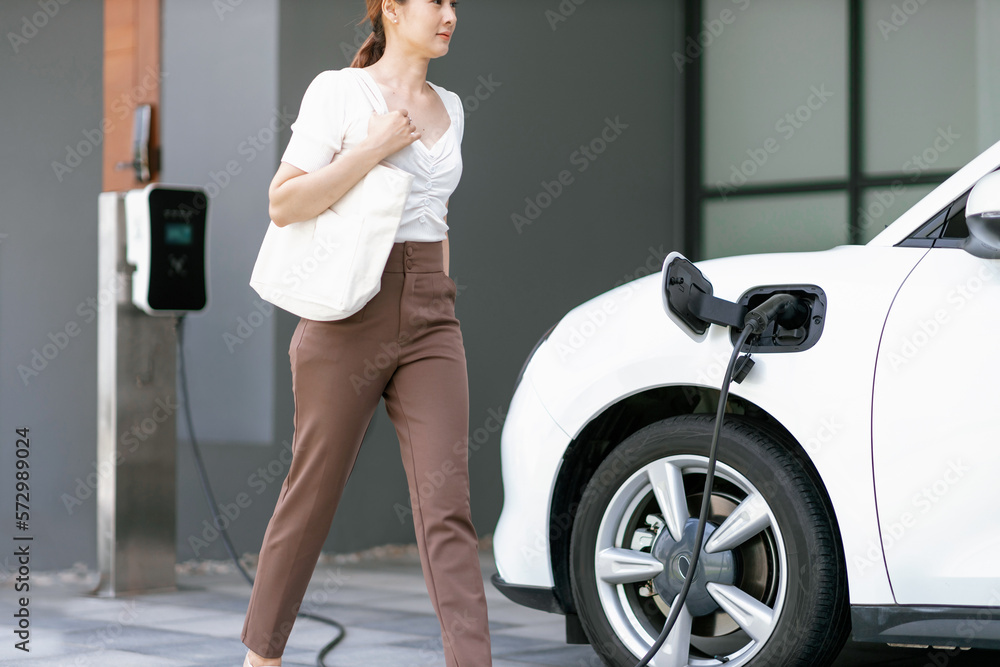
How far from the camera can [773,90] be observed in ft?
25.7

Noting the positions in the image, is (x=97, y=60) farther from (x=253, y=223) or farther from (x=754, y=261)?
(x=754, y=261)

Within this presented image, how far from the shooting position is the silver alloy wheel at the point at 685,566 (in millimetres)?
2883

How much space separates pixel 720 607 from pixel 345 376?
1.10 metres

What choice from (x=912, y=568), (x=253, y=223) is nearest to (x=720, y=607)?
(x=912, y=568)

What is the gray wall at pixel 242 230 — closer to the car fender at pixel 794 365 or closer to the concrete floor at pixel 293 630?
the concrete floor at pixel 293 630

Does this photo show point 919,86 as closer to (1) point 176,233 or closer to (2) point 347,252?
(1) point 176,233

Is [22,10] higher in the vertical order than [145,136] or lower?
higher

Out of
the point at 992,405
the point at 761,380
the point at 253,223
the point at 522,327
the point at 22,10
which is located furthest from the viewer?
the point at 522,327

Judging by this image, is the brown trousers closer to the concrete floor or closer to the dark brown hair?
the dark brown hair

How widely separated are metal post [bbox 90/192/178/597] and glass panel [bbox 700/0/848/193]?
4301 millimetres

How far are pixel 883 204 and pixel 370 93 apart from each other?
5.52 metres

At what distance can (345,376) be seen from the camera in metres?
2.70

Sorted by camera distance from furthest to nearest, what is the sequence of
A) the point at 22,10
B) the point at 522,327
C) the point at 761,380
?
the point at 522,327 < the point at 22,10 < the point at 761,380

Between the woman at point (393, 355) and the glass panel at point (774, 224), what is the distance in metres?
5.25
